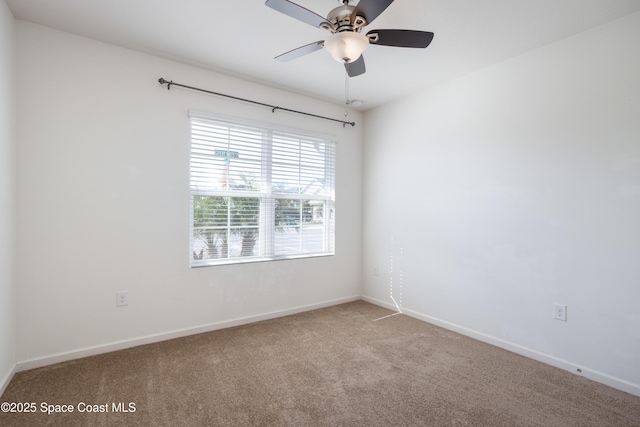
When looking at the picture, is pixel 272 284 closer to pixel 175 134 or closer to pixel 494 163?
pixel 175 134

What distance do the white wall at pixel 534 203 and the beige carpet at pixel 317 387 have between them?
14.7 inches

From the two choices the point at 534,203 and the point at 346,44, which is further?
the point at 534,203

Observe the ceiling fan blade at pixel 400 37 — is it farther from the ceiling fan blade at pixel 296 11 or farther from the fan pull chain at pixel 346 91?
the fan pull chain at pixel 346 91

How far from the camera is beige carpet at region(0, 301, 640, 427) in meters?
1.96

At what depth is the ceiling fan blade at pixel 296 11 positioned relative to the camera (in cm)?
169

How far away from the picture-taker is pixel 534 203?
2.78 meters

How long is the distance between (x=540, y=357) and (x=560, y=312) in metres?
0.44

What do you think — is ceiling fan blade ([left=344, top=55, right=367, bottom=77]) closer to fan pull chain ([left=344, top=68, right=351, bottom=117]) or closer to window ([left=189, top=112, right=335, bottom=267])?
fan pull chain ([left=344, top=68, right=351, bottom=117])

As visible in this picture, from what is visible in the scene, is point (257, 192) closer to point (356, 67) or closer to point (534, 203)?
point (356, 67)

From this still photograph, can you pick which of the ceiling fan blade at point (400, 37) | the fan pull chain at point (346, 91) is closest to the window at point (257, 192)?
the fan pull chain at point (346, 91)

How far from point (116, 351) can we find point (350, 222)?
293 cm

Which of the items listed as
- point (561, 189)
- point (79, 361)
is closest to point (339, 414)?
point (79, 361)

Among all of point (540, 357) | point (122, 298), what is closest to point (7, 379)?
point (122, 298)

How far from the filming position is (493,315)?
10.1ft
